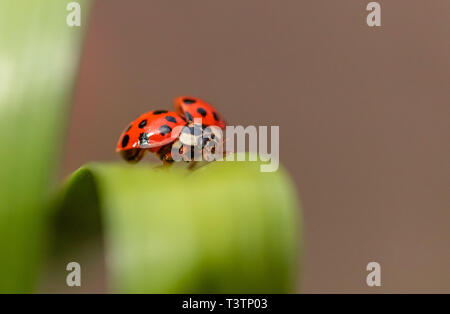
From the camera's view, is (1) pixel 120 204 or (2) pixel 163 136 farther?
(2) pixel 163 136

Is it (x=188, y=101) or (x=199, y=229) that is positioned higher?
(x=188, y=101)

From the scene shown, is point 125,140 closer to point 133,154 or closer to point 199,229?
Answer: point 133,154

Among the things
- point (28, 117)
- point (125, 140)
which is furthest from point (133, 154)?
point (28, 117)

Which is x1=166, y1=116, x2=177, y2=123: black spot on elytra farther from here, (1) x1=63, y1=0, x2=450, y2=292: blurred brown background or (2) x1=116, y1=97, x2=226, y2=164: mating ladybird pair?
(1) x1=63, y1=0, x2=450, y2=292: blurred brown background

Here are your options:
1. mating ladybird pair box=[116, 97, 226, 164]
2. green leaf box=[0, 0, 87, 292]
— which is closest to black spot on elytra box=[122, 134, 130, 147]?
mating ladybird pair box=[116, 97, 226, 164]
